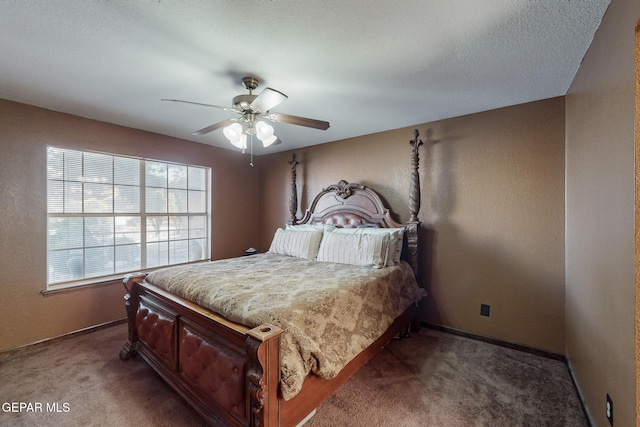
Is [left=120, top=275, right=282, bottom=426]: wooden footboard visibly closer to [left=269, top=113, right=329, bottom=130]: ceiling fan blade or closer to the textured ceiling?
[left=269, top=113, right=329, bottom=130]: ceiling fan blade

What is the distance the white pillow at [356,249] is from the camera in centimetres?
270

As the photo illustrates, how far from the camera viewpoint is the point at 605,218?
55.1 inches

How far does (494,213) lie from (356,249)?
1.43 meters

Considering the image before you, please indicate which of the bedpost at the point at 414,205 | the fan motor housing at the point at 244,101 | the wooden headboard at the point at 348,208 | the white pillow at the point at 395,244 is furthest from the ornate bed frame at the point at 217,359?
the fan motor housing at the point at 244,101

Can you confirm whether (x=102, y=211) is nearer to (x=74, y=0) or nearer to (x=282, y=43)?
(x=74, y=0)

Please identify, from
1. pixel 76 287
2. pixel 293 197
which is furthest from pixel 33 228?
pixel 293 197

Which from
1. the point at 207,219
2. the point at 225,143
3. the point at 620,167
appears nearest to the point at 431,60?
the point at 620,167

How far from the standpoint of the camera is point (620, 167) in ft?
4.01

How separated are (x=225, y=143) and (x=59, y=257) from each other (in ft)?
7.71

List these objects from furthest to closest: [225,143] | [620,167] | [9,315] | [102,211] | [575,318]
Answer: [225,143], [102,211], [9,315], [575,318], [620,167]

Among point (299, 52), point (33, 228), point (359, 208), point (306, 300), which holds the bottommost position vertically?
point (306, 300)

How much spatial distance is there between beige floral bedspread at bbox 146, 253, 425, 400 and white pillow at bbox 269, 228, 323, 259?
1.26 ft

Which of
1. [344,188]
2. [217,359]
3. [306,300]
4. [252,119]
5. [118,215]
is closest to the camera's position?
[217,359]

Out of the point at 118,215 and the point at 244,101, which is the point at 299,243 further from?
the point at 118,215
